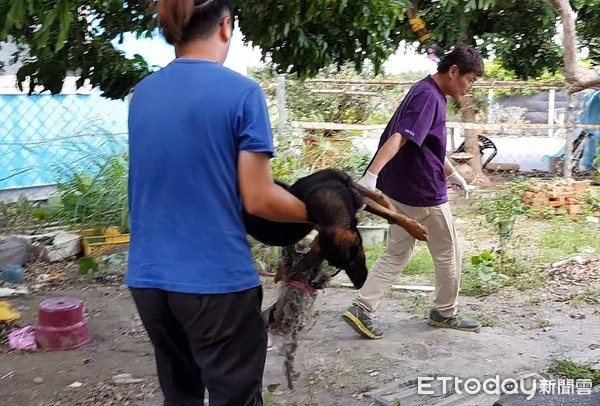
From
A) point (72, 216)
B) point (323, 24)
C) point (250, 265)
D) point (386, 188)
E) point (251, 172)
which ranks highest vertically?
point (323, 24)

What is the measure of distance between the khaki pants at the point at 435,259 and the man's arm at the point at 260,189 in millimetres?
2772

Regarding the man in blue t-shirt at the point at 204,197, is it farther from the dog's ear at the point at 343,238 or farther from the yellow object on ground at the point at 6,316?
the yellow object on ground at the point at 6,316

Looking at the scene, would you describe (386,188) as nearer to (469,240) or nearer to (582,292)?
(582,292)

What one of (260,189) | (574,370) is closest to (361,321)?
(574,370)

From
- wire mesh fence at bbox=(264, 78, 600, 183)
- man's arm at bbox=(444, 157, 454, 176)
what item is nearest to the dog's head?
man's arm at bbox=(444, 157, 454, 176)

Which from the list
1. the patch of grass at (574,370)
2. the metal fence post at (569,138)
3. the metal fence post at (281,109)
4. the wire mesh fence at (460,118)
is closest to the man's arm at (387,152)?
the patch of grass at (574,370)

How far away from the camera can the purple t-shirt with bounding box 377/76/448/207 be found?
4.52 metres

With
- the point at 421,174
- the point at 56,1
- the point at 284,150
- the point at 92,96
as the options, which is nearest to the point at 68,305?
the point at 421,174

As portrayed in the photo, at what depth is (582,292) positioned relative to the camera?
592cm

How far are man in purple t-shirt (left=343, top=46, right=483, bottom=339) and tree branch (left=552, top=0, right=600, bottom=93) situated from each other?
2.40 ft

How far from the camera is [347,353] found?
4492 mm

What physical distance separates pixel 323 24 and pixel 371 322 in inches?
88.2

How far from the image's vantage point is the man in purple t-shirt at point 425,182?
14.9 feet

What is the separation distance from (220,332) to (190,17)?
0.92 m
